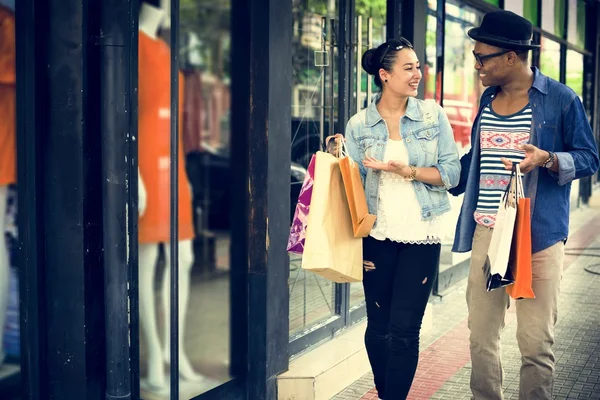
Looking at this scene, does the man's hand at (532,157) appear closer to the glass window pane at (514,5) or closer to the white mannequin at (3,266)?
the white mannequin at (3,266)

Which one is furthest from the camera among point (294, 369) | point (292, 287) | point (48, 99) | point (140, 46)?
point (292, 287)

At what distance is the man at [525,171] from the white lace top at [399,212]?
292 mm

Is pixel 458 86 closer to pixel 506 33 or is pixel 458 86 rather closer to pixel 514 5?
pixel 514 5

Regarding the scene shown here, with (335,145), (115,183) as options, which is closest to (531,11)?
(335,145)

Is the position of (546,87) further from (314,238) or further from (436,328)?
(436,328)

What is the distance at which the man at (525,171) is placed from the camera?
3.85 metres

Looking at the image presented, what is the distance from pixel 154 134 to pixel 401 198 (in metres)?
1.28

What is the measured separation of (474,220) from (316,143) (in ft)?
6.09

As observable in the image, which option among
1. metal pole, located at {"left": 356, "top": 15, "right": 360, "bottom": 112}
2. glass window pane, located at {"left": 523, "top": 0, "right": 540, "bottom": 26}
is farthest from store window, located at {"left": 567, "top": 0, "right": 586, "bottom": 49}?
metal pole, located at {"left": 356, "top": 15, "right": 360, "bottom": 112}

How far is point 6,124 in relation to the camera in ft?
12.0

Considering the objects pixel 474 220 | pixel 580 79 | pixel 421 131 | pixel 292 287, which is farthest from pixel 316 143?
pixel 580 79

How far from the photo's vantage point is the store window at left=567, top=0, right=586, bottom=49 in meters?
15.4

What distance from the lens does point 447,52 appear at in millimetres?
8430

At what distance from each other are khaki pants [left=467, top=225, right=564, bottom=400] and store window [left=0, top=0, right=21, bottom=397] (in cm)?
212
